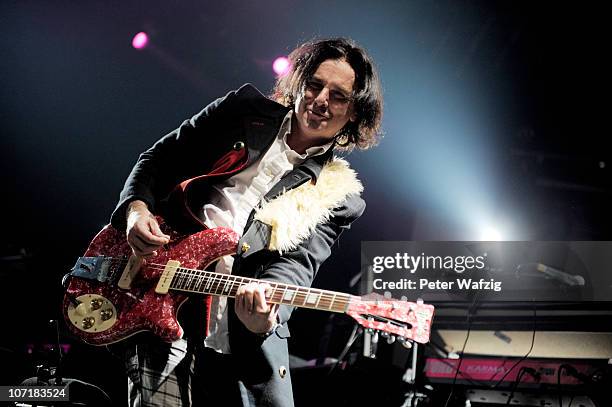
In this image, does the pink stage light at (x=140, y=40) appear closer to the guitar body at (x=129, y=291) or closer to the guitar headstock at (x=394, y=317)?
the guitar body at (x=129, y=291)

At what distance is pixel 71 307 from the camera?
203 cm

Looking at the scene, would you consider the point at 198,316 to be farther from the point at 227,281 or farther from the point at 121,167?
the point at 121,167

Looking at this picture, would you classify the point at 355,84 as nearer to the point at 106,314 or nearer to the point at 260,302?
the point at 260,302

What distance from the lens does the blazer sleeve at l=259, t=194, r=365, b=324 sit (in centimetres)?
198

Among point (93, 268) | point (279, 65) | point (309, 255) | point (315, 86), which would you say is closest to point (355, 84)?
point (315, 86)

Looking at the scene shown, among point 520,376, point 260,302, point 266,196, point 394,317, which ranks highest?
point 520,376

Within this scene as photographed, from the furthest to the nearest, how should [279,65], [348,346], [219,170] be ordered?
[279,65], [348,346], [219,170]

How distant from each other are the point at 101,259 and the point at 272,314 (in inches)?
28.8

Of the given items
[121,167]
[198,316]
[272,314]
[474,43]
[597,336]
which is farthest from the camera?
[121,167]

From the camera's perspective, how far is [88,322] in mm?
1956

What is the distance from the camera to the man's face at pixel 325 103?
219 cm

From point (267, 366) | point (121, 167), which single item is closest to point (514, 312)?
point (267, 366)

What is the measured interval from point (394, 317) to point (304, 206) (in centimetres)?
52

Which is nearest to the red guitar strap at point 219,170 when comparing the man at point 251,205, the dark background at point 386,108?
the man at point 251,205
